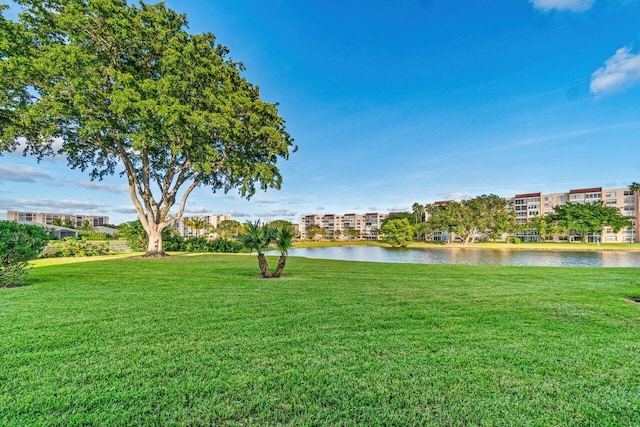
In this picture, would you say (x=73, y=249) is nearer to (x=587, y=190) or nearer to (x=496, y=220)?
(x=496, y=220)

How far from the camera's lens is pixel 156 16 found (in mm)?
15219

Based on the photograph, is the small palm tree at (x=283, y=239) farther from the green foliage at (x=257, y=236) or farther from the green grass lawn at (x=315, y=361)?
the green grass lawn at (x=315, y=361)

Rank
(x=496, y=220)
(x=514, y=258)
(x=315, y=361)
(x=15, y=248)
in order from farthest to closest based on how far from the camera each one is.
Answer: (x=496, y=220) → (x=514, y=258) → (x=15, y=248) → (x=315, y=361)

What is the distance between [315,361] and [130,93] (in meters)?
14.0

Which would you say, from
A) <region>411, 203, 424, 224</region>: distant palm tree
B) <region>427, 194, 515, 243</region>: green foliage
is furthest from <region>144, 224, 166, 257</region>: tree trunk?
<region>411, 203, 424, 224</region>: distant palm tree

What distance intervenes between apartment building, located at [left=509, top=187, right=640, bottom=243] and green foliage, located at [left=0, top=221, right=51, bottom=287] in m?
85.3

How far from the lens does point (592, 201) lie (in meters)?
72.8

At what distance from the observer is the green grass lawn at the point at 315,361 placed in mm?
2463

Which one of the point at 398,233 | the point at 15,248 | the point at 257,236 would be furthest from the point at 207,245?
the point at 398,233

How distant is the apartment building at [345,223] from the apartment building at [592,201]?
47779 mm

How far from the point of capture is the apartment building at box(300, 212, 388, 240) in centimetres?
12419

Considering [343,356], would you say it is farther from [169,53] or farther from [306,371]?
[169,53]

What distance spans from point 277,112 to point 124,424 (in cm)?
1777

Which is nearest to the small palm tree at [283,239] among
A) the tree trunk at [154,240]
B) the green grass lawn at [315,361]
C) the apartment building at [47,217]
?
the green grass lawn at [315,361]
